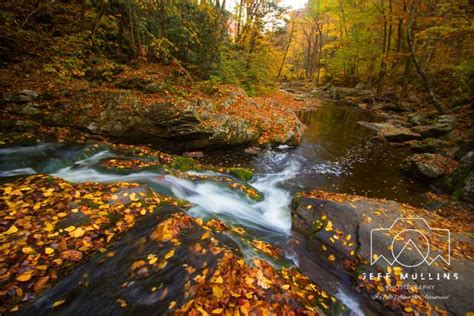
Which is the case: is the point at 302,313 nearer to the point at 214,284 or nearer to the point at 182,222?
the point at 214,284

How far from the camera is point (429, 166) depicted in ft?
26.7

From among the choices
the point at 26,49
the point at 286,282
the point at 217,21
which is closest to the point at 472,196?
the point at 286,282

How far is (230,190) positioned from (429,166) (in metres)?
6.95

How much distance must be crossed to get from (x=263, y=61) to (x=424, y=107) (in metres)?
11.4

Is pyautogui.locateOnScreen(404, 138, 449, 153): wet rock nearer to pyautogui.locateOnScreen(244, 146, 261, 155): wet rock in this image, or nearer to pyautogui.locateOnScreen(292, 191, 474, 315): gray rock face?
pyautogui.locateOnScreen(292, 191, 474, 315): gray rock face

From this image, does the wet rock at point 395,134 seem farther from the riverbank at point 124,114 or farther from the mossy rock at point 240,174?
the mossy rock at point 240,174

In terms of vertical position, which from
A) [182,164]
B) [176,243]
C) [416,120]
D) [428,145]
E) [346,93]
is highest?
[346,93]

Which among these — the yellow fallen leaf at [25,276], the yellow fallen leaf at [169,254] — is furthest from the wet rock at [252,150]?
the yellow fallen leaf at [25,276]

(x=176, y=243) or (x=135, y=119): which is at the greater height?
(x=135, y=119)

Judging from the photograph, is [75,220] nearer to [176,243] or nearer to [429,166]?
[176,243]

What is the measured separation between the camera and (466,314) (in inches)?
128

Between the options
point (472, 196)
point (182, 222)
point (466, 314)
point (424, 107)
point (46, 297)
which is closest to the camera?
point (46, 297)

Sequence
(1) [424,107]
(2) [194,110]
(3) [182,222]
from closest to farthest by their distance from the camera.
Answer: (3) [182,222], (2) [194,110], (1) [424,107]

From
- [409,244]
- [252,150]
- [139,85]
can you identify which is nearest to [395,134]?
[252,150]
